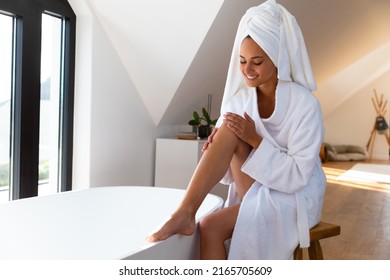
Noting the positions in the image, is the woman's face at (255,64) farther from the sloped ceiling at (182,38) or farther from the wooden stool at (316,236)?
the sloped ceiling at (182,38)

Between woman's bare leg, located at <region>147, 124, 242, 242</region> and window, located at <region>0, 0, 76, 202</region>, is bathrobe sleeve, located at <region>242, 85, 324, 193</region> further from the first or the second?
window, located at <region>0, 0, 76, 202</region>

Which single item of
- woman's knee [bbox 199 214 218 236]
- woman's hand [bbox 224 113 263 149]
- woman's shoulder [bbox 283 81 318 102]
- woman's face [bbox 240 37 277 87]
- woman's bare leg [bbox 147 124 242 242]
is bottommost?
woman's knee [bbox 199 214 218 236]

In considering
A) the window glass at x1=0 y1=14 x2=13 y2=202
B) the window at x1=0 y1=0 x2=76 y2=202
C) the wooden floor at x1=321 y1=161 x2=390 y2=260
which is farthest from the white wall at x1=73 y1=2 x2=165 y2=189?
the wooden floor at x1=321 y1=161 x2=390 y2=260

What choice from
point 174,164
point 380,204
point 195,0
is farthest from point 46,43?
point 380,204

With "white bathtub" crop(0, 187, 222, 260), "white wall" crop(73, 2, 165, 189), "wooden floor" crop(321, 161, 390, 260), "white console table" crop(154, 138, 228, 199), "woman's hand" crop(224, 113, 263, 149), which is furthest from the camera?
"white console table" crop(154, 138, 228, 199)

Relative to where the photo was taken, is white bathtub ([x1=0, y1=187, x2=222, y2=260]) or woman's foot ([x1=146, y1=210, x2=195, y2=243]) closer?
woman's foot ([x1=146, y1=210, x2=195, y2=243])

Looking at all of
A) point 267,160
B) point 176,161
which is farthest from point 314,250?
point 176,161

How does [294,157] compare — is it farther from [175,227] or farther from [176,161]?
[176,161]

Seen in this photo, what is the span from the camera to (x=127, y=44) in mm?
3365

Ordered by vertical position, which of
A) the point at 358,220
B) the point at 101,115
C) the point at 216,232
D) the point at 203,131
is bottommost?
the point at 358,220

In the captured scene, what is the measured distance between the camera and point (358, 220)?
3699mm

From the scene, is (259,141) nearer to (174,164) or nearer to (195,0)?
(195,0)

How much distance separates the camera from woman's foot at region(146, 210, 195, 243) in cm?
146

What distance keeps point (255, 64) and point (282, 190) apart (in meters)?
0.41
